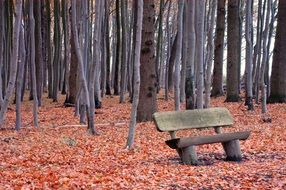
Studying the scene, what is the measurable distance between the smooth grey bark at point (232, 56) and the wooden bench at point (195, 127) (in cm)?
1109

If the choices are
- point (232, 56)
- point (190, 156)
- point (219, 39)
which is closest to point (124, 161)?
point (190, 156)

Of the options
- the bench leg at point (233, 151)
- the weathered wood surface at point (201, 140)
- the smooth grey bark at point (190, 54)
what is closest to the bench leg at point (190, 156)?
the weathered wood surface at point (201, 140)

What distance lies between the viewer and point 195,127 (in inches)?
326

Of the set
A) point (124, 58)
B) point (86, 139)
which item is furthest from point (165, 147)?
point (124, 58)

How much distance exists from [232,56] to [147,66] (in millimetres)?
6906

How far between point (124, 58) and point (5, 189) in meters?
17.2

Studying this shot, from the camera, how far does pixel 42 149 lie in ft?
30.8

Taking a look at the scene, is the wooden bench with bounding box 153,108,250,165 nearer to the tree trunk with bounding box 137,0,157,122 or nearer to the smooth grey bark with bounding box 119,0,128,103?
the tree trunk with bounding box 137,0,157,122

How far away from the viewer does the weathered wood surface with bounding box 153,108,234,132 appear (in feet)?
26.1

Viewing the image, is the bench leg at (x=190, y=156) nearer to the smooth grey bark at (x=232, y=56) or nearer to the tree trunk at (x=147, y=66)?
the tree trunk at (x=147, y=66)

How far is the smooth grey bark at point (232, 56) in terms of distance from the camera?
19625 mm

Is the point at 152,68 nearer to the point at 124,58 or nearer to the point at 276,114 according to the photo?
the point at 276,114

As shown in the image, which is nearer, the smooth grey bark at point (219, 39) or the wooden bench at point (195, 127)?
the wooden bench at point (195, 127)

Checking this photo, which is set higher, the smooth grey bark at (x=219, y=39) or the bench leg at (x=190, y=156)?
the smooth grey bark at (x=219, y=39)
